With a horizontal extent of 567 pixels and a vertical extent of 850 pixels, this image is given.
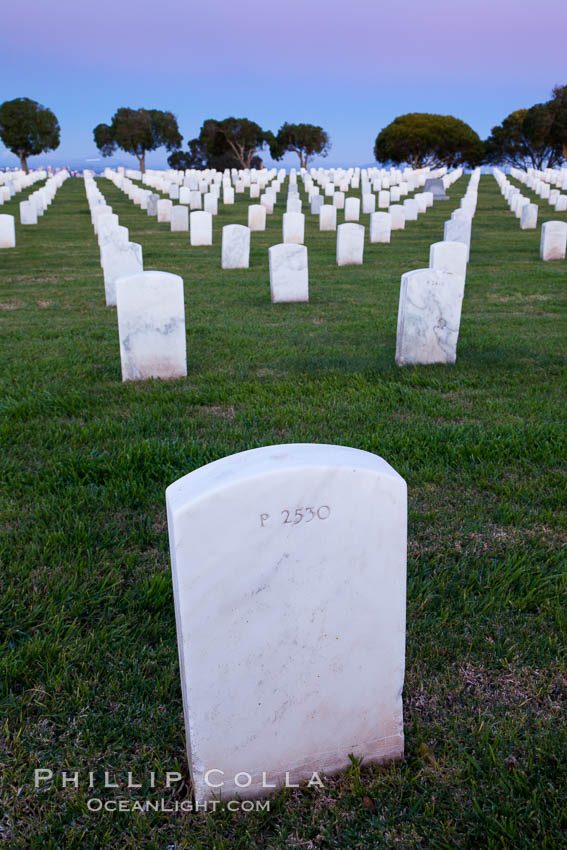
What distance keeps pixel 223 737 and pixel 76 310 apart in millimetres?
8600

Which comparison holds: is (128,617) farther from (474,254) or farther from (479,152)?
(479,152)

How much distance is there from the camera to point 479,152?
61.4m

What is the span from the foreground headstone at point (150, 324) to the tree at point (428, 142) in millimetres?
58905

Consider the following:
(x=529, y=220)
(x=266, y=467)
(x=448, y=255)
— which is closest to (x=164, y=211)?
(x=529, y=220)

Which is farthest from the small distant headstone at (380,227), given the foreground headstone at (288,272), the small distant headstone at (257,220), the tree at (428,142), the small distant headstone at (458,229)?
the tree at (428,142)

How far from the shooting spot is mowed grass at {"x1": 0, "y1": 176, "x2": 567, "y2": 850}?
195cm

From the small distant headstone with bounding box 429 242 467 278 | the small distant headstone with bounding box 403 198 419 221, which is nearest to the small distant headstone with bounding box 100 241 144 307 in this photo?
the small distant headstone with bounding box 429 242 467 278

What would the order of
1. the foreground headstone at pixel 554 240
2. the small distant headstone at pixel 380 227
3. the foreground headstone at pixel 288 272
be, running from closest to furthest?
the foreground headstone at pixel 288 272
the foreground headstone at pixel 554 240
the small distant headstone at pixel 380 227

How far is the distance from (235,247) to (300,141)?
183 ft

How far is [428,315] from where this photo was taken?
6.28 metres

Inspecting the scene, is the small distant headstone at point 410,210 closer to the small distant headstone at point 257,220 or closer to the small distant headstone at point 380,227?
the small distant headstone at point 257,220

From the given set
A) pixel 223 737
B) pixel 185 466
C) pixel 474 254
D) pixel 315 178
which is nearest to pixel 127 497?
pixel 185 466

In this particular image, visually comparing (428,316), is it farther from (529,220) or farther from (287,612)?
(529,220)

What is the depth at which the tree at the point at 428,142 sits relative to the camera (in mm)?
58487
